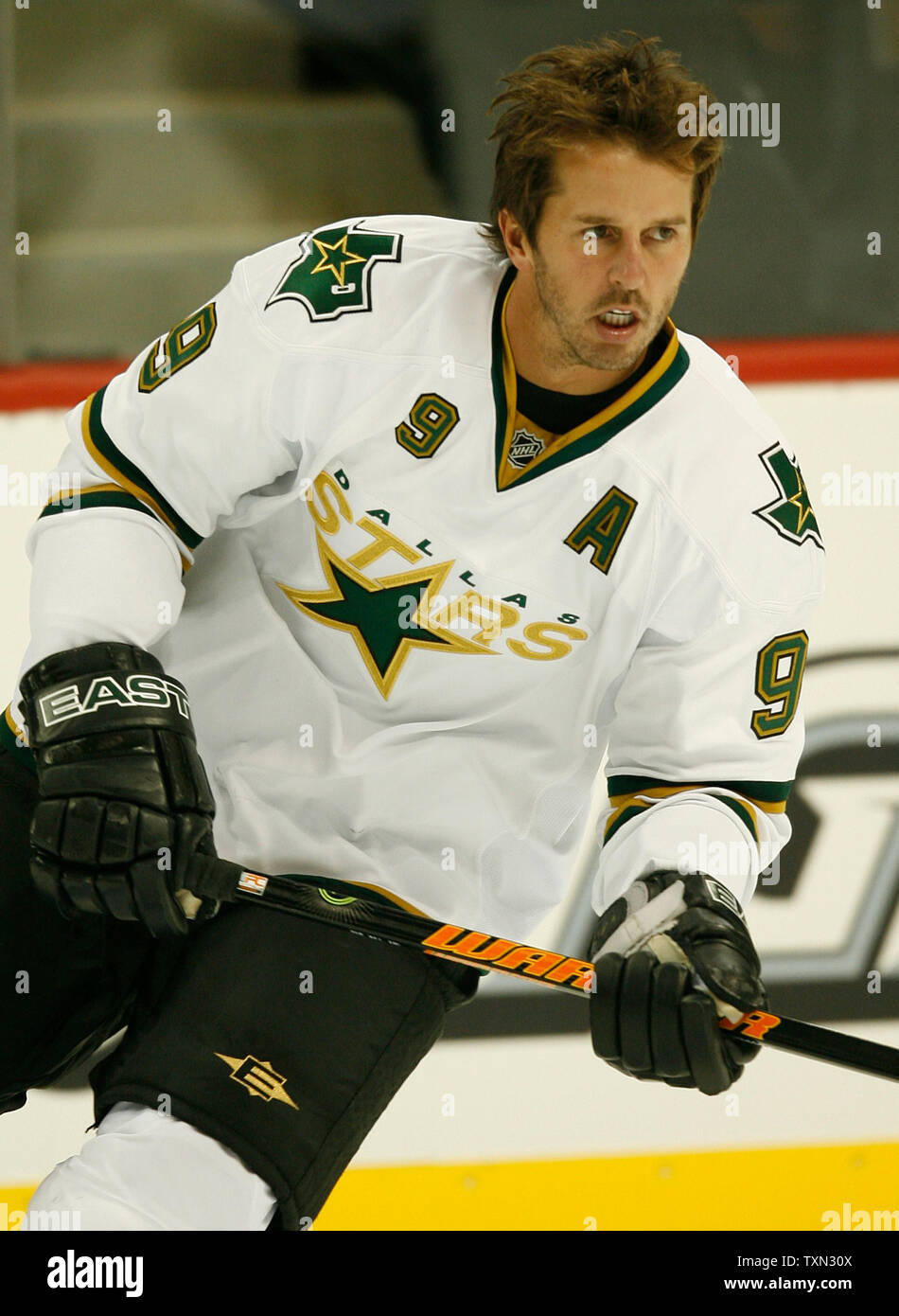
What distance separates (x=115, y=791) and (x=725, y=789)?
0.62m

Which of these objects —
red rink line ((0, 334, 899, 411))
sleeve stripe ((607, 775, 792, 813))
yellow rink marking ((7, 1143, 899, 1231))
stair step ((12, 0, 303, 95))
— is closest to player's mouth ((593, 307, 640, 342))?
sleeve stripe ((607, 775, 792, 813))

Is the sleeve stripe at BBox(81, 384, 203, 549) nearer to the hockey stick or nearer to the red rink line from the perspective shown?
the hockey stick

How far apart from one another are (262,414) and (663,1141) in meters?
1.37

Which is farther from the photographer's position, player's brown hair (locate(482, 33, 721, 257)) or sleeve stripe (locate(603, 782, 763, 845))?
sleeve stripe (locate(603, 782, 763, 845))

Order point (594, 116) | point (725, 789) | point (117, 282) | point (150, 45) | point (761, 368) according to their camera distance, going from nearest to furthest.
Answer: point (594, 116) → point (725, 789) → point (761, 368) → point (117, 282) → point (150, 45)

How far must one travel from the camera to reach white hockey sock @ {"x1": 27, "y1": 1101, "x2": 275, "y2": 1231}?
1.47m

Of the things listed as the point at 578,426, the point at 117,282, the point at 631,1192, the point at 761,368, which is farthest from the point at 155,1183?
the point at 117,282

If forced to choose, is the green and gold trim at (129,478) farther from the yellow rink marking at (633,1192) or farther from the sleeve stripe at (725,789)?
the yellow rink marking at (633,1192)

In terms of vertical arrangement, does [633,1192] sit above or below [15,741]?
below

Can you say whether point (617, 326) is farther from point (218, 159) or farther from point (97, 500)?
point (218, 159)

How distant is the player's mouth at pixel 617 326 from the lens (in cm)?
159

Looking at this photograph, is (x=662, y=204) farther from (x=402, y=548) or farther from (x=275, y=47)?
(x=275, y=47)

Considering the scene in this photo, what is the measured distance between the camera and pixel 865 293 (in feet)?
8.77

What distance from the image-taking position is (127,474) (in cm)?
175
